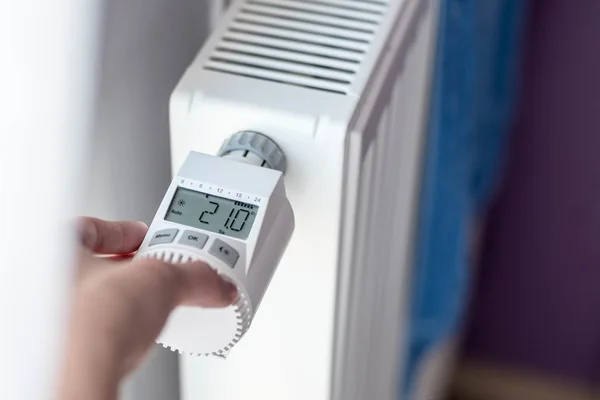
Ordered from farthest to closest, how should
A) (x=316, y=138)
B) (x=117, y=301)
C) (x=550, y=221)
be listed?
(x=550, y=221)
(x=316, y=138)
(x=117, y=301)

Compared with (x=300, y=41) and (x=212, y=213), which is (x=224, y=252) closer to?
(x=212, y=213)

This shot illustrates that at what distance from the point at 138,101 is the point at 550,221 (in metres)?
0.81

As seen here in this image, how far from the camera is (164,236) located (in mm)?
405

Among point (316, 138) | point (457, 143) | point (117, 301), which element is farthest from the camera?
point (457, 143)

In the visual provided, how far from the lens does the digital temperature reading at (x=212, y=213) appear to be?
0.42 metres

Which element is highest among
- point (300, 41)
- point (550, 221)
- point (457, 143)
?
point (300, 41)

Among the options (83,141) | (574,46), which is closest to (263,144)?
(83,141)

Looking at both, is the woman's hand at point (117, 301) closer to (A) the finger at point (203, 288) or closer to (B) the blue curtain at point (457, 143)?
(A) the finger at point (203, 288)

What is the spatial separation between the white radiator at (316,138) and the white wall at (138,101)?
32 millimetres

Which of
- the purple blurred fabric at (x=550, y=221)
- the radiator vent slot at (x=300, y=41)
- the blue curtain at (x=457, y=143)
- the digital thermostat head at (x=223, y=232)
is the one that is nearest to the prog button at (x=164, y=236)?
the digital thermostat head at (x=223, y=232)

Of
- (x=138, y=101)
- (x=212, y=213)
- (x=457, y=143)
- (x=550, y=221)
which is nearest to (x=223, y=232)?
(x=212, y=213)

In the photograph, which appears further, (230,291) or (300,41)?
(300,41)

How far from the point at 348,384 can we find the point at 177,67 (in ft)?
0.91

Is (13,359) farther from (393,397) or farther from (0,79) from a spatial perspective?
(393,397)
